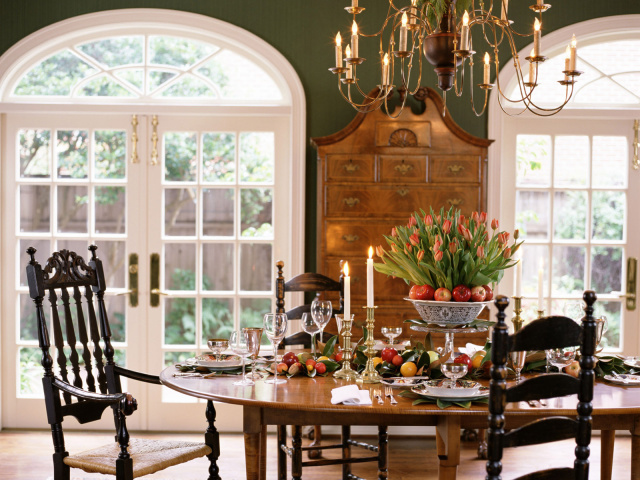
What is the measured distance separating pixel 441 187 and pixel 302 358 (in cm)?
178

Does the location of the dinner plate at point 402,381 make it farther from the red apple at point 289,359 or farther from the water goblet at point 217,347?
the water goblet at point 217,347

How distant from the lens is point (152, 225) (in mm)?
4637

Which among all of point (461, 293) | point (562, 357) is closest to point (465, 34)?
point (461, 293)

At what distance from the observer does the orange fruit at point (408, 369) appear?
267 centimetres

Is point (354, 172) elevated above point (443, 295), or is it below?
above

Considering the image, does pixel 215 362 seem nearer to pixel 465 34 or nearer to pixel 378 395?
pixel 378 395

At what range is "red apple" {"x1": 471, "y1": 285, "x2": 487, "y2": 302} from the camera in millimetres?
2670

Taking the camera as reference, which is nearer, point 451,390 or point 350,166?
point 451,390

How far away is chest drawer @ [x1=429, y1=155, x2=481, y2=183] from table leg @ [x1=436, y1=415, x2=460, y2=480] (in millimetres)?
2149

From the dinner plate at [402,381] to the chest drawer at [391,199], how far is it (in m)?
1.75

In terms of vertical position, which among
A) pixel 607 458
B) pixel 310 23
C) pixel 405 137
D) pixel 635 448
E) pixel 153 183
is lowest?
pixel 607 458

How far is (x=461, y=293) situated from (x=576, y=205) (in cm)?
237

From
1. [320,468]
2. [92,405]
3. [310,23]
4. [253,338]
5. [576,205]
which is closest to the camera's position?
[253,338]

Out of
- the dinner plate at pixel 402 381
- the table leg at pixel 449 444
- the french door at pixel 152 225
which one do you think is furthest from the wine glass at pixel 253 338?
the french door at pixel 152 225
